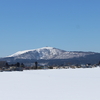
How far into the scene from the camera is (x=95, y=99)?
12.6 metres

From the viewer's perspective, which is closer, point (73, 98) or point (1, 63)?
point (73, 98)

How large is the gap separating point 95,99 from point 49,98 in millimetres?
2291

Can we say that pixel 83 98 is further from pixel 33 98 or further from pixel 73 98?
pixel 33 98

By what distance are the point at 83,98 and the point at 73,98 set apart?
0.50 meters

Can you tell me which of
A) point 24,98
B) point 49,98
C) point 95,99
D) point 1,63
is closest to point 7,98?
point 24,98

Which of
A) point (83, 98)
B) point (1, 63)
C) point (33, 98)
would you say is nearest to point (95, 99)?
point (83, 98)

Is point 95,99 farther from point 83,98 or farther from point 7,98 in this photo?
point 7,98

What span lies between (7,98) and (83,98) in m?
3.83

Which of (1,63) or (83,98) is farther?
(1,63)

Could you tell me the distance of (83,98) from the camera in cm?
1295

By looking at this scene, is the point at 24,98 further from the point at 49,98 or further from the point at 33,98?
the point at 49,98

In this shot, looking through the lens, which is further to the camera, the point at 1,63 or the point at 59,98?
the point at 1,63

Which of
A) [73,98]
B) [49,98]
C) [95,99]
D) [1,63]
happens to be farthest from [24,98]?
[1,63]

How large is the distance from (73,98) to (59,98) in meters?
0.70
